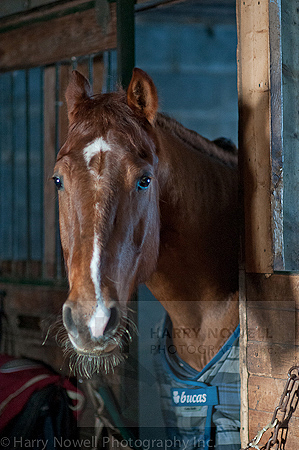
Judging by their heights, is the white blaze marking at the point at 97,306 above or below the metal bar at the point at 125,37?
below

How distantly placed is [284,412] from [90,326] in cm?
60

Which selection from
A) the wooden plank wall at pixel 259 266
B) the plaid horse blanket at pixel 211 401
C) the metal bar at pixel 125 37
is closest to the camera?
the wooden plank wall at pixel 259 266

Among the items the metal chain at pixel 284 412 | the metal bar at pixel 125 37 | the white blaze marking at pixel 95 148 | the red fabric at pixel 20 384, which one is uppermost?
the metal bar at pixel 125 37

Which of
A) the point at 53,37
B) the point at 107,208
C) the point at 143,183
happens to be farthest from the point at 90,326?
the point at 53,37

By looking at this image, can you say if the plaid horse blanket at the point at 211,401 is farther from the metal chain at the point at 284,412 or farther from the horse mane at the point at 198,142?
the horse mane at the point at 198,142

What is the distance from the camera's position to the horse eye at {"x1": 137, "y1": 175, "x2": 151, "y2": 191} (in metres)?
1.34

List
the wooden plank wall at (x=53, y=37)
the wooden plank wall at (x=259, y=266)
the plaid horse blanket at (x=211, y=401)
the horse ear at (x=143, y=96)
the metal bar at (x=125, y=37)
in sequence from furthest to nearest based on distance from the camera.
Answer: the wooden plank wall at (x=53, y=37) → the metal bar at (x=125, y=37) → the plaid horse blanket at (x=211, y=401) → the horse ear at (x=143, y=96) → the wooden plank wall at (x=259, y=266)

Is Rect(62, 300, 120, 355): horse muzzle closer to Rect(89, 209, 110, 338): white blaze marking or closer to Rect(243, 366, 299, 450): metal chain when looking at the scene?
Rect(89, 209, 110, 338): white blaze marking

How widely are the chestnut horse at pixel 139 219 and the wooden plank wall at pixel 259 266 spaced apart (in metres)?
0.30

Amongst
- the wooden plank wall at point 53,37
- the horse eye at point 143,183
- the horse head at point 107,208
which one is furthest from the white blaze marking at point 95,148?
the wooden plank wall at point 53,37

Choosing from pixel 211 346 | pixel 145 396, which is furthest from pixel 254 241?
pixel 145 396

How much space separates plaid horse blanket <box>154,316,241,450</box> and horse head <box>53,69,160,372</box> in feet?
1.56

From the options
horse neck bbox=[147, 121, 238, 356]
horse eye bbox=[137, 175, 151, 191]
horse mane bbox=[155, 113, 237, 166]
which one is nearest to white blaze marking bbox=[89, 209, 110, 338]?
horse eye bbox=[137, 175, 151, 191]

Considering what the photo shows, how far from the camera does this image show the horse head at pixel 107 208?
1.11 metres
